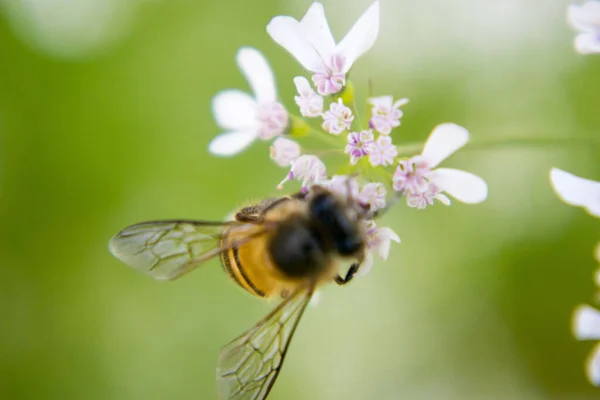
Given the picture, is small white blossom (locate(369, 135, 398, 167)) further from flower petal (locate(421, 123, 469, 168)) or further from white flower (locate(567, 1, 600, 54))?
white flower (locate(567, 1, 600, 54))

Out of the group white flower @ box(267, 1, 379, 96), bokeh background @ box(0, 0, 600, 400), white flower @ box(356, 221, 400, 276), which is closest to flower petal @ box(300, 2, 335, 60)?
white flower @ box(267, 1, 379, 96)

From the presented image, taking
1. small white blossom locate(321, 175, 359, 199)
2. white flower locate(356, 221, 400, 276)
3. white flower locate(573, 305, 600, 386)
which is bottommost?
white flower locate(573, 305, 600, 386)

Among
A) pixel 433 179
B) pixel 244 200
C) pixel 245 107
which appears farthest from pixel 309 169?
pixel 244 200

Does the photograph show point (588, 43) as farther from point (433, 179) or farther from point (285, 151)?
point (285, 151)

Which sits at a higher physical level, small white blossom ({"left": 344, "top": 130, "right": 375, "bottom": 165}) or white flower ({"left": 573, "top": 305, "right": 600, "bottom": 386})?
small white blossom ({"left": 344, "top": 130, "right": 375, "bottom": 165})

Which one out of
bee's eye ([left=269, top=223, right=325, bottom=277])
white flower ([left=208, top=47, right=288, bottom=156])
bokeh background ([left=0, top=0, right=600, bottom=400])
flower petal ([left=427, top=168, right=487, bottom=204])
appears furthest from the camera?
bokeh background ([left=0, top=0, right=600, bottom=400])

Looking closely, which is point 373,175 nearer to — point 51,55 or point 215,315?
point 215,315

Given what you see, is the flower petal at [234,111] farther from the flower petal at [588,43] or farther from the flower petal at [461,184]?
the flower petal at [588,43]
